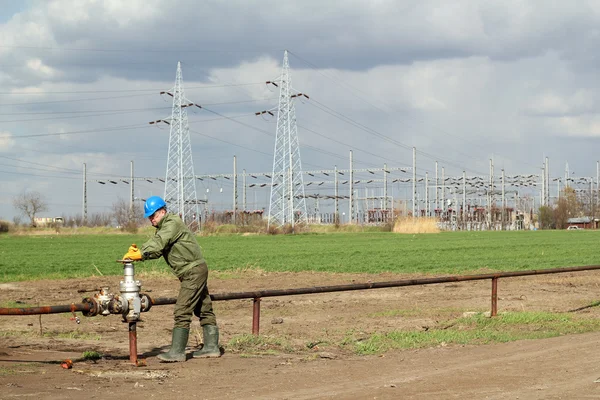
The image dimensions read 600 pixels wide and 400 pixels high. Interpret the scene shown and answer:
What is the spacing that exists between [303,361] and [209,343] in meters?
1.17

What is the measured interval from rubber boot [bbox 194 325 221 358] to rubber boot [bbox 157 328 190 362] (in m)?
0.42

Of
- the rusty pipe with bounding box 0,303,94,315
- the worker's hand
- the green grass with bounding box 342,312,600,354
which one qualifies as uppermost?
the worker's hand

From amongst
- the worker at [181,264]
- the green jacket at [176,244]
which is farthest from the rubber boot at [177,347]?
the green jacket at [176,244]

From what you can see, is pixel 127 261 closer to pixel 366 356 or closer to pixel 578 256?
pixel 366 356

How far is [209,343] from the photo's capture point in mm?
10648

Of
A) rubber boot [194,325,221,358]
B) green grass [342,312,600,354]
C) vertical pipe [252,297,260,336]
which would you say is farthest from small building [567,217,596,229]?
rubber boot [194,325,221,358]

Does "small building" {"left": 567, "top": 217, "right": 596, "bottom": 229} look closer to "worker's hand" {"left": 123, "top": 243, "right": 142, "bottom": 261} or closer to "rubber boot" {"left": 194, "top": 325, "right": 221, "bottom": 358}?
"rubber boot" {"left": 194, "top": 325, "right": 221, "bottom": 358}

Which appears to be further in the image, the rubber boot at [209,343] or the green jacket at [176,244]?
the rubber boot at [209,343]

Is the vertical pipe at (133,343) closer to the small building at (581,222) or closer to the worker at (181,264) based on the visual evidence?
the worker at (181,264)

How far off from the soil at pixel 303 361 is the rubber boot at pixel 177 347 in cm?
13

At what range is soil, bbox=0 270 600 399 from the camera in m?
8.55

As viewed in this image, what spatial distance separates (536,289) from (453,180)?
5224 inches

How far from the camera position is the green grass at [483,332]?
12.4 metres

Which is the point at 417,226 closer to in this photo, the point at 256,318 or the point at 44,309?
the point at 256,318
